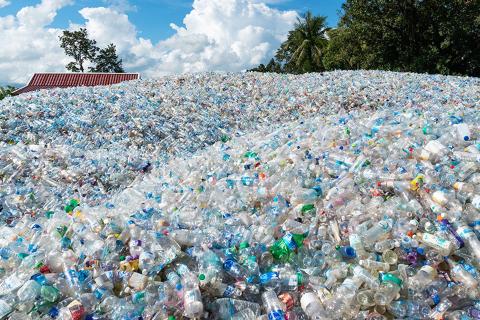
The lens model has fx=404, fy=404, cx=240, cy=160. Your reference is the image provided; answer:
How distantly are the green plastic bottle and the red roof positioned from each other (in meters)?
21.8

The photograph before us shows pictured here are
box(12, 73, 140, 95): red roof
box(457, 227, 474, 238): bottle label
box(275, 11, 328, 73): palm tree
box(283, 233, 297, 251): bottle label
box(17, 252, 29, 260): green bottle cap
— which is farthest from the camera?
box(275, 11, 328, 73): palm tree

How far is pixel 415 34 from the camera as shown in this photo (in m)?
18.8

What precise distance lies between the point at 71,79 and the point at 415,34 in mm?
18639

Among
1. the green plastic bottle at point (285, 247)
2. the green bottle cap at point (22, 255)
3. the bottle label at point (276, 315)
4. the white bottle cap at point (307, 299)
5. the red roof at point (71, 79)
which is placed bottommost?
the bottle label at point (276, 315)

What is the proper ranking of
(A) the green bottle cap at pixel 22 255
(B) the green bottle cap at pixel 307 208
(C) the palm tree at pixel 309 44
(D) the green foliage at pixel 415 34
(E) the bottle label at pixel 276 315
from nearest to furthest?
1. (E) the bottle label at pixel 276 315
2. (A) the green bottle cap at pixel 22 255
3. (B) the green bottle cap at pixel 307 208
4. (D) the green foliage at pixel 415 34
5. (C) the palm tree at pixel 309 44

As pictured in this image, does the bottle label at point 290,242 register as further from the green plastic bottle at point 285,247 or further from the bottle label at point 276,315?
the bottle label at point 276,315

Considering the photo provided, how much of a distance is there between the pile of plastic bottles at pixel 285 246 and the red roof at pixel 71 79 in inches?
813

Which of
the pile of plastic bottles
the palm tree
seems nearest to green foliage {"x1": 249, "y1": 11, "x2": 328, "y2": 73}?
the palm tree

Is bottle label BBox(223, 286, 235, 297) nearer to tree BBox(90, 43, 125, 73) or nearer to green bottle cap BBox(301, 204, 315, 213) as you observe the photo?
green bottle cap BBox(301, 204, 315, 213)

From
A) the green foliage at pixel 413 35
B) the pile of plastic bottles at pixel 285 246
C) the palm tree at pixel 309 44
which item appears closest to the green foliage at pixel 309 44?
the palm tree at pixel 309 44

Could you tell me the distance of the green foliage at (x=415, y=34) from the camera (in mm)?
17875

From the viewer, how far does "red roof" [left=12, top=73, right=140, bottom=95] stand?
22908 millimetres

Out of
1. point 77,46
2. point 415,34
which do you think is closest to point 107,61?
point 77,46

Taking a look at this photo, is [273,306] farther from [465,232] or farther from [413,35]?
[413,35]
